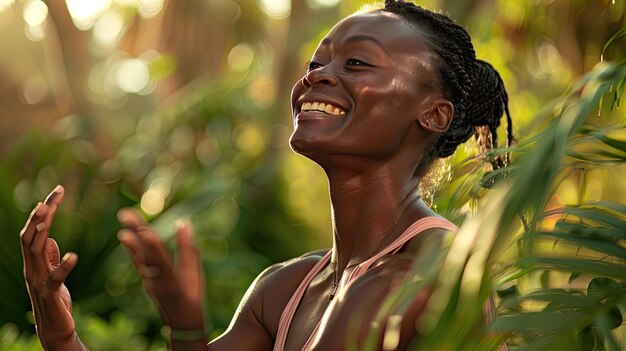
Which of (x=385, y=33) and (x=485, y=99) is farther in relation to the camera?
(x=485, y=99)

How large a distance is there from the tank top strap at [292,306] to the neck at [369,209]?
116mm

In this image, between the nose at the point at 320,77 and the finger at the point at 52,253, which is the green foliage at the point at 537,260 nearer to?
the nose at the point at 320,77

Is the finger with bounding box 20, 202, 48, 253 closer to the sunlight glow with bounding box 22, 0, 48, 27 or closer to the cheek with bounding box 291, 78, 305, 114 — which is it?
the cheek with bounding box 291, 78, 305, 114

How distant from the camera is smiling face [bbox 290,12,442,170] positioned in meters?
2.82

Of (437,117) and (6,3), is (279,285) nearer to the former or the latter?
(437,117)

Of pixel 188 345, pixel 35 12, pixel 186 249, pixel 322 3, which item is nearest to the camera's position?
pixel 186 249

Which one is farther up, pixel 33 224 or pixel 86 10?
pixel 33 224

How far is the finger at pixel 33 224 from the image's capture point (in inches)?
103

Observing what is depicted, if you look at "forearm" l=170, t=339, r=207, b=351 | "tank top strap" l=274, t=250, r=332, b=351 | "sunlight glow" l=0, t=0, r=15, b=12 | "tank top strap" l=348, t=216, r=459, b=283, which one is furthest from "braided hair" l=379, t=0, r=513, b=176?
"sunlight glow" l=0, t=0, r=15, b=12

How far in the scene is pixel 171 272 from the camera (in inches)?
88.3

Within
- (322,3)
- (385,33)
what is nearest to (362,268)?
(385,33)

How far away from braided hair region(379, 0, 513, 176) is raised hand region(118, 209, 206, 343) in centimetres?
91

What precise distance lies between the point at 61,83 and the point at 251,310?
31.3 feet

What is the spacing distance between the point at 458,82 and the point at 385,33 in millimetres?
265
